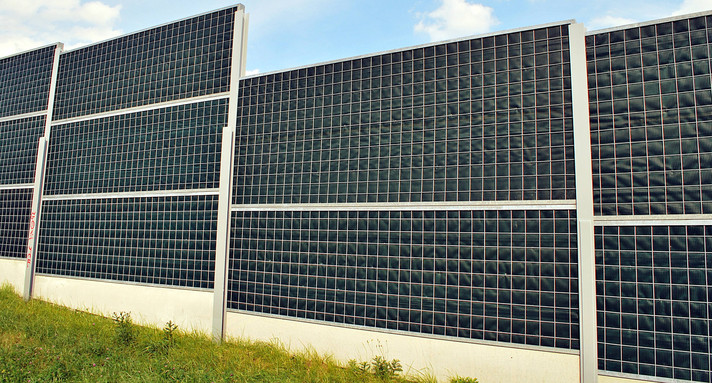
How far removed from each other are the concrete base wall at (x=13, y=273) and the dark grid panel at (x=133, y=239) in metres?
1.11

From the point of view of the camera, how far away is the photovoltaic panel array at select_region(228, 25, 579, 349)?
1000cm

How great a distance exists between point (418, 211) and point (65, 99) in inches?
632

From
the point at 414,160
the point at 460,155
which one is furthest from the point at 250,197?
the point at 460,155

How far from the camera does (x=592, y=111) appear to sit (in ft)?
32.3

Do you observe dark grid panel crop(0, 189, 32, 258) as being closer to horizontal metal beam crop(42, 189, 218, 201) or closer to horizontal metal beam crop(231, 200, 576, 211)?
horizontal metal beam crop(42, 189, 218, 201)

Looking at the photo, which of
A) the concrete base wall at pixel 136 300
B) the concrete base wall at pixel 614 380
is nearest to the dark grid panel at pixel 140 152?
the concrete base wall at pixel 136 300

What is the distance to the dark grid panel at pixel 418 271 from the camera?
32.1 feet

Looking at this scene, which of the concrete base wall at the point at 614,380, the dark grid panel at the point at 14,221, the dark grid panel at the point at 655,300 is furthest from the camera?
the dark grid panel at the point at 14,221

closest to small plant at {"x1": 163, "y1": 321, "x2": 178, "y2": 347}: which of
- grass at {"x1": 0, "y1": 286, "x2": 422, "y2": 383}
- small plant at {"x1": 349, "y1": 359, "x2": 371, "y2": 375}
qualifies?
grass at {"x1": 0, "y1": 286, "x2": 422, "y2": 383}

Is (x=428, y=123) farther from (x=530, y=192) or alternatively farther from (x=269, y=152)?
(x=269, y=152)

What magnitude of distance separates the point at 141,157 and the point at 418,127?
10.5 metres

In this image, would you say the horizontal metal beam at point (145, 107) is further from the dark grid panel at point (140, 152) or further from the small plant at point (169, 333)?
the small plant at point (169, 333)

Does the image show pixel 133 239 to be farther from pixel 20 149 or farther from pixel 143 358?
pixel 20 149

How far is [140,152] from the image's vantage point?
1619cm
